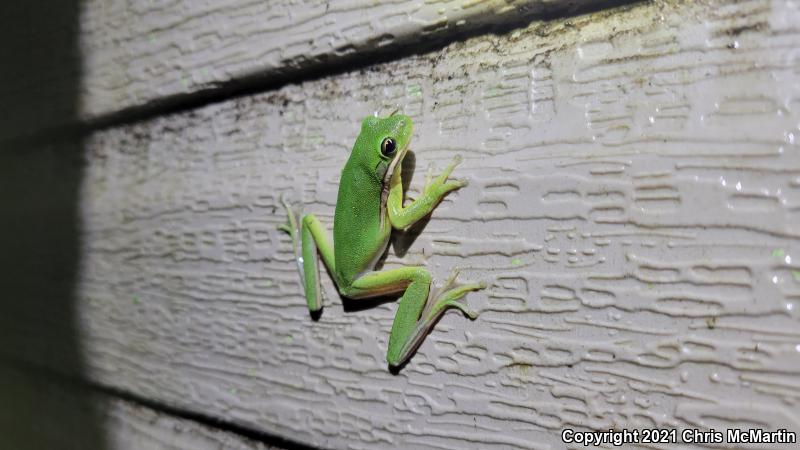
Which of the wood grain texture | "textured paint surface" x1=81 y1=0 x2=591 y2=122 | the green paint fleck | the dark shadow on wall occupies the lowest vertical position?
the wood grain texture

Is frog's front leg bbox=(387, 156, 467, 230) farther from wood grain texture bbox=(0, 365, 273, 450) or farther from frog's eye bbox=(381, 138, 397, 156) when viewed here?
wood grain texture bbox=(0, 365, 273, 450)

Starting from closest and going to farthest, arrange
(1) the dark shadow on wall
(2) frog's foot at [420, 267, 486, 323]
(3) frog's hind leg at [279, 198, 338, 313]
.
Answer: (2) frog's foot at [420, 267, 486, 323] < (3) frog's hind leg at [279, 198, 338, 313] < (1) the dark shadow on wall

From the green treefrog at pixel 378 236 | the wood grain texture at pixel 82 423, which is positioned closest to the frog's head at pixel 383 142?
the green treefrog at pixel 378 236

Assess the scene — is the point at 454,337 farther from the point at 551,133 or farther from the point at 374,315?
the point at 551,133

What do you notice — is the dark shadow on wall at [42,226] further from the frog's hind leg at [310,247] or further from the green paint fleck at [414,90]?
the green paint fleck at [414,90]

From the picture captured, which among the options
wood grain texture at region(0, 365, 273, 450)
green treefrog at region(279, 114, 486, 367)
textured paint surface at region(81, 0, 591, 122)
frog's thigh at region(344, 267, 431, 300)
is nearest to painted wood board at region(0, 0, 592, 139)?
textured paint surface at region(81, 0, 591, 122)
